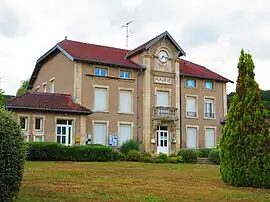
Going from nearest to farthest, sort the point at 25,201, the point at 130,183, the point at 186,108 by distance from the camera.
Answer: the point at 25,201, the point at 130,183, the point at 186,108

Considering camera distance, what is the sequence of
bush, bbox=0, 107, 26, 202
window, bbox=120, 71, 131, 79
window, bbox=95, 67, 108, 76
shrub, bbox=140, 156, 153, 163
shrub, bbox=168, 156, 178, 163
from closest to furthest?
bush, bbox=0, 107, 26, 202 < shrub, bbox=140, 156, 153, 163 < shrub, bbox=168, 156, 178, 163 < window, bbox=95, 67, 108, 76 < window, bbox=120, 71, 131, 79

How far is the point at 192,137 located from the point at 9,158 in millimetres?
27944

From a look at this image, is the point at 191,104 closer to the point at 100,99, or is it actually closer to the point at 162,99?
the point at 162,99

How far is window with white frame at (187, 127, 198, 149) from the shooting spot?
1387 inches

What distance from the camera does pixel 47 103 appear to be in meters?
28.8

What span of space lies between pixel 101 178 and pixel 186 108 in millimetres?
20383

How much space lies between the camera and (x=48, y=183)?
44.5ft

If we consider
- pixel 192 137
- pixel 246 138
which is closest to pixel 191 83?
pixel 192 137

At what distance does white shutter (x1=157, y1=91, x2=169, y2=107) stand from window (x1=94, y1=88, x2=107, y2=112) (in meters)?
4.42

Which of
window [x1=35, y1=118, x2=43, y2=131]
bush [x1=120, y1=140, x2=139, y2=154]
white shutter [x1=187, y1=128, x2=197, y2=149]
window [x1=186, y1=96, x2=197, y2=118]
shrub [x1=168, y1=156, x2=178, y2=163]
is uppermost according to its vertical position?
window [x1=186, y1=96, x2=197, y2=118]

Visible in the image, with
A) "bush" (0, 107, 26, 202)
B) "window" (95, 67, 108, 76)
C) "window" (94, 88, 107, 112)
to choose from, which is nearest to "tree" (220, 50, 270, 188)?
"bush" (0, 107, 26, 202)

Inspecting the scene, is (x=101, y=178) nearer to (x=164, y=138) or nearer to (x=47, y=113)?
(x=47, y=113)

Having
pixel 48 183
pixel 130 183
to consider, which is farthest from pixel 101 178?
pixel 48 183

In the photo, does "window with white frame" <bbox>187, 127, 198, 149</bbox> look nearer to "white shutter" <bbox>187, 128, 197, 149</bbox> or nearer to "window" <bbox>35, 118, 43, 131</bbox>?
"white shutter" <bbox>187, 128, 197, 149</bbox>
